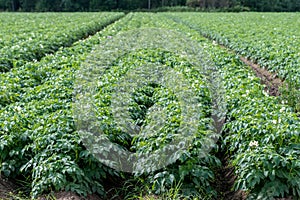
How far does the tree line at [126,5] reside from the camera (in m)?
54.4

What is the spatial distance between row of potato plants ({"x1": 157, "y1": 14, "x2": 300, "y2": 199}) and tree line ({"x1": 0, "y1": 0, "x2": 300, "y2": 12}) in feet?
162

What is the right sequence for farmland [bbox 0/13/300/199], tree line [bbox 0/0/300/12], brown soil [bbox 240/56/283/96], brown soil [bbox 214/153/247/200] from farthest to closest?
tree line [bbox 0/0/300/12] < brown soil [bbox 240/56/283/96] < brown soil [bbox 214/153/247/200] < farmland [bbox 0/13/300/199]

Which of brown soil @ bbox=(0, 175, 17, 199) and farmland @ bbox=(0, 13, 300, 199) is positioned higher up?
farmland @ bbox=(0, 13, 300, 199)

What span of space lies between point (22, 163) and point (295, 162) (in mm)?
3317

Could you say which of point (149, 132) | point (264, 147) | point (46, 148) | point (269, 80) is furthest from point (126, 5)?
point (264, 147)

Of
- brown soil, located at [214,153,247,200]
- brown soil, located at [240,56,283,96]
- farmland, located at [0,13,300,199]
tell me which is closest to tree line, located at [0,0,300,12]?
brown soil, located at [240,56,283,96]

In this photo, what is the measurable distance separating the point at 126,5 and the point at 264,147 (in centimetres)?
5365

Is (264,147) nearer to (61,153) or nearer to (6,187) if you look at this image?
(61,153)

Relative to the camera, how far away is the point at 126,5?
5600cm

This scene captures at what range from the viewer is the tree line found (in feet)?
178

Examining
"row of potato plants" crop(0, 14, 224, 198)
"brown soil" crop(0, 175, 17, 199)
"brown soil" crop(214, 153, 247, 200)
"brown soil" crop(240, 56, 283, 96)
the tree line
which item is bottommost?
the tree line

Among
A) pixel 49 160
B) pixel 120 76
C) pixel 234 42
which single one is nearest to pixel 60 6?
pixel 234 42

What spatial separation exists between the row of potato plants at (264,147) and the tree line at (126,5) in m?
49.4

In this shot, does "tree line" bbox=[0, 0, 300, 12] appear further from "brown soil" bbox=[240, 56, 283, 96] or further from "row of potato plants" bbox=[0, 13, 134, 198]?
"row of potato plants" bbox=[0, 13, 134, 198]
